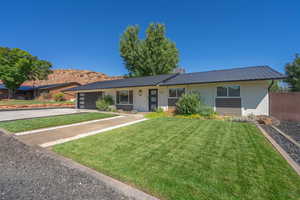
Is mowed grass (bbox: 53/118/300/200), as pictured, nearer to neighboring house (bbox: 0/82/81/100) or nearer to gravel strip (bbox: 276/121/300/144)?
gravel strip (bbox: 276/121/300/144)

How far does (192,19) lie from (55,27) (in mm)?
16216

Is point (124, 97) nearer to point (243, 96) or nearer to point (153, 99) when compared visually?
point (153, 99)

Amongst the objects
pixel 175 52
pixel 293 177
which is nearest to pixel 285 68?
pixel 175 52

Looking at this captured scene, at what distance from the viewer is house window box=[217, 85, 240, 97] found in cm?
943

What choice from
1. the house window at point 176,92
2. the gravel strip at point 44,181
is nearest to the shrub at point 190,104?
the house window at point 176,92

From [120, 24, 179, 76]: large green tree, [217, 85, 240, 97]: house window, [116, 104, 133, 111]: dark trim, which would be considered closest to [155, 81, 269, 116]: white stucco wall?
[217, 85, 240, 97]: house window

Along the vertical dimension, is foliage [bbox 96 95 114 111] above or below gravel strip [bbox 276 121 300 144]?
above

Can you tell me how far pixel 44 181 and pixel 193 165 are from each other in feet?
9.54

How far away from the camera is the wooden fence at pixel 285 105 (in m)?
8.12

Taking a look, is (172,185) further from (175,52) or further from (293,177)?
(175,52)

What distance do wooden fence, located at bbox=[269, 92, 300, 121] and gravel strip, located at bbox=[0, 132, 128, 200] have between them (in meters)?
10.7

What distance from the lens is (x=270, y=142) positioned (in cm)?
442

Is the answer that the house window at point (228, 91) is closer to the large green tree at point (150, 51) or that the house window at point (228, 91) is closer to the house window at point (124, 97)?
the house window at point (124, 97)

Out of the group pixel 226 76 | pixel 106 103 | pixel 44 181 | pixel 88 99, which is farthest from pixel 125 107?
pixel 44 181
